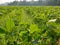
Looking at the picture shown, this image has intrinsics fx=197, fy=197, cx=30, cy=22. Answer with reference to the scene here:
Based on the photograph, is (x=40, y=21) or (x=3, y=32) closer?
(x=3, y=32)

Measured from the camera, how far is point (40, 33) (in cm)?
135

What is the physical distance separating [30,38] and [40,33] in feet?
0.32

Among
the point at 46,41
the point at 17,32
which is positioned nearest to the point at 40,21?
the point at 17,32

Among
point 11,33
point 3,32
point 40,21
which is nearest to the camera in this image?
point 3,32

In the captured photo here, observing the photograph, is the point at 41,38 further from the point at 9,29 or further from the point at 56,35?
the point at 9,29

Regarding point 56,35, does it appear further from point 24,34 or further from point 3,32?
point 3,32

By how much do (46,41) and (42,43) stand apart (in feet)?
0.09

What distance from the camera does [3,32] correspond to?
121 centimetres

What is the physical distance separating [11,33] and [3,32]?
109 mm

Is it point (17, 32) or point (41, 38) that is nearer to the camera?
point (41, 38)

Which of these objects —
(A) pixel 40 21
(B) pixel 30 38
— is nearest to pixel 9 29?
(B) pixel 30 38

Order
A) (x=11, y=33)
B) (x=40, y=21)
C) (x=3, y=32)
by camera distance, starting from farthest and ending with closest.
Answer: (x=40, y=21) < (x=11, y=33) < (x=3, y=32)

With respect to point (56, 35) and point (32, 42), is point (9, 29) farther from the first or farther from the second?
point (56, 35)

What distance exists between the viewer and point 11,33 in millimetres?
1312
